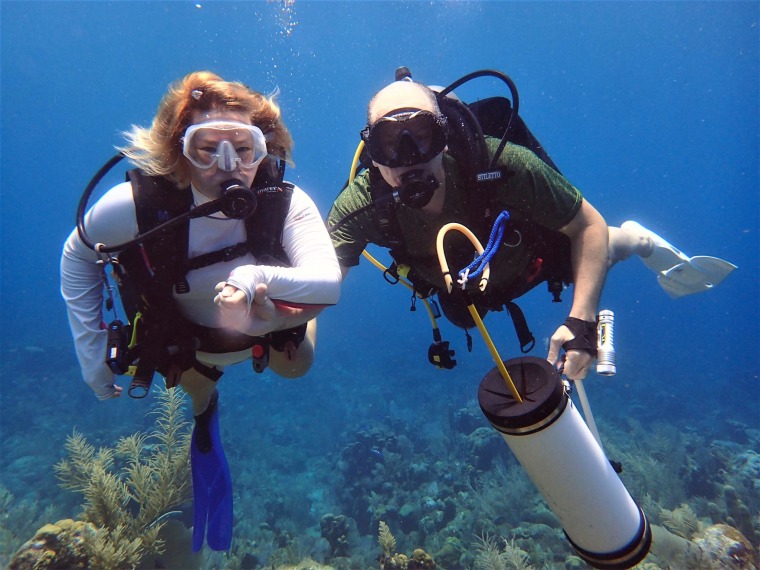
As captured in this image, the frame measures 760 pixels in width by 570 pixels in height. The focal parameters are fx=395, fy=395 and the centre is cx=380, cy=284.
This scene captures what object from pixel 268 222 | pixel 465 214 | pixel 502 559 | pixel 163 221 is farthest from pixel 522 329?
pixel 502 559

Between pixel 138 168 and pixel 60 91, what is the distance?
85.4 metres

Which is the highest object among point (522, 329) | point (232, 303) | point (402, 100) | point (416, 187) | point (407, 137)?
point (402, 100)

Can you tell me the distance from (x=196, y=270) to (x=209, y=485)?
2727mm

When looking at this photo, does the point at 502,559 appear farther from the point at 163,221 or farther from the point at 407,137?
the point at 163,221

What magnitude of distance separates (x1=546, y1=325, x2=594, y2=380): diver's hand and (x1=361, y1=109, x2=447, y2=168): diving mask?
5.20ft

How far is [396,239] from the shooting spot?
3512 millimetres

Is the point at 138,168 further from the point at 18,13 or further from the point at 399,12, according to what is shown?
the point at 18,13

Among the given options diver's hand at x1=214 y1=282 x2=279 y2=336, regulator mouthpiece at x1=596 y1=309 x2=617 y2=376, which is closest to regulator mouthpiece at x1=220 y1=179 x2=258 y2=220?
diver's hand at x1=214 y1=282 x2=279 y2=336

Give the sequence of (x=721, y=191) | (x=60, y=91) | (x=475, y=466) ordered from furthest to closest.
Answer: (x=721, y=191)
(x=60, y=91)
(x=475, y=466)

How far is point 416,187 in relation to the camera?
295 cm

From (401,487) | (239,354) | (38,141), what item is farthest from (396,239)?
(38,141)

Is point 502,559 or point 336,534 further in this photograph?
point 336,534

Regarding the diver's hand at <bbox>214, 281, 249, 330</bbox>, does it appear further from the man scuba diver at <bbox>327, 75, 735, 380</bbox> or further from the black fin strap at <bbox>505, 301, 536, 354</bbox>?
the black fin strap at <bbox>505, 301, 536, 354</bbox>

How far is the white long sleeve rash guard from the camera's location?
6.85ft
